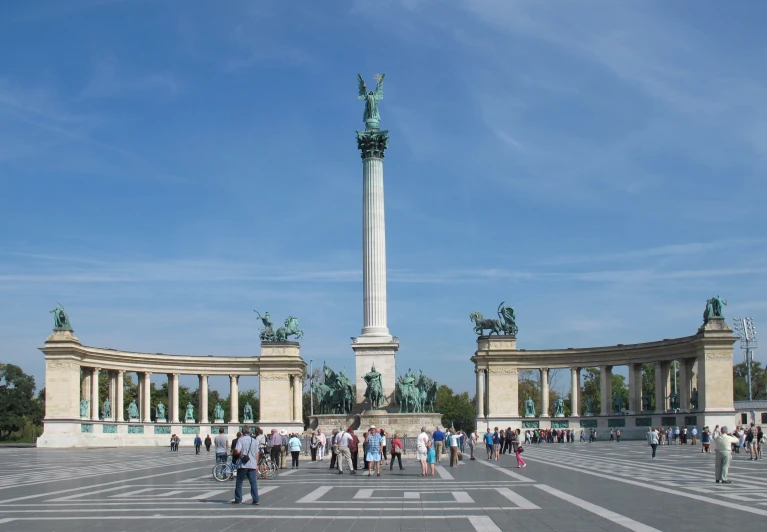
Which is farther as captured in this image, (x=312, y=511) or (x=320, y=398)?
(x=320, y=398)

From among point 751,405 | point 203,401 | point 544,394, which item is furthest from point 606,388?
point 203,401

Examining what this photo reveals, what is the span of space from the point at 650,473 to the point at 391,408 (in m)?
31.5

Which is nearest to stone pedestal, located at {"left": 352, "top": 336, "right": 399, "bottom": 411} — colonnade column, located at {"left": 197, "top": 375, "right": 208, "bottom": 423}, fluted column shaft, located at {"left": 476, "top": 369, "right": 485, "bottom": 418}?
fluted column shaft, located at {"left": 476, "top": 369, "right": 485, "bottom": 418}

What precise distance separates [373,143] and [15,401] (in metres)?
66.5

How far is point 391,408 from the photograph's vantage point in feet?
212

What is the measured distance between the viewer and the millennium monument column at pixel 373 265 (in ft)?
216

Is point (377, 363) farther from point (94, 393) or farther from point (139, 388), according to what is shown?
point (139, 388)

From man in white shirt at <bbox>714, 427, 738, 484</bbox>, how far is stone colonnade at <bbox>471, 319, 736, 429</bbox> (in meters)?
54.0

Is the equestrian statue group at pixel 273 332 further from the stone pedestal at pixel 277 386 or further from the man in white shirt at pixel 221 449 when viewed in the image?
the man in white shirt at pixel 221 449

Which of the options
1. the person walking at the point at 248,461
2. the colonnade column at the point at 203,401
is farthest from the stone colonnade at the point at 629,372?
the person walking at the point at 248,461

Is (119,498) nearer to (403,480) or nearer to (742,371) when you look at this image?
(403,480)

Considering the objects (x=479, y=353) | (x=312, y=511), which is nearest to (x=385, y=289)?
(x=479, y=353)

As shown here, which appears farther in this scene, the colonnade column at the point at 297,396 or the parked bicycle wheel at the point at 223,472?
the colonnade column at the point at 297,396

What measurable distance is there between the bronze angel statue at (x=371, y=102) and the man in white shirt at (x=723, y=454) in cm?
4810
